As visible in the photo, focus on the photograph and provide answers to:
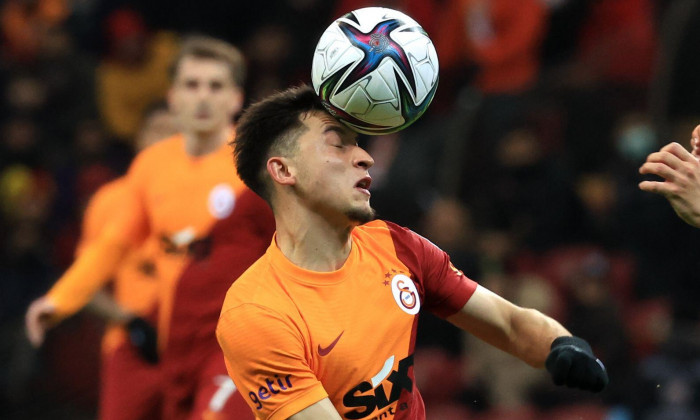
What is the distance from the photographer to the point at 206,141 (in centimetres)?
626

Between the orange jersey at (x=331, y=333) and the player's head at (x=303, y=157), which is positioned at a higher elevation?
the player's head at (x=303, y=157)

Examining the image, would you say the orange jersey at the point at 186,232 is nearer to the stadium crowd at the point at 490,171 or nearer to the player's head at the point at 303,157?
the player's head at the point at 303,157

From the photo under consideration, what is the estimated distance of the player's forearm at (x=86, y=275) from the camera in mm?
6160

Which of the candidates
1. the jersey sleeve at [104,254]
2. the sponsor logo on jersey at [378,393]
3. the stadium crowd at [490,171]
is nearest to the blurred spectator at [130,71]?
the stadium crowd at [490,171]

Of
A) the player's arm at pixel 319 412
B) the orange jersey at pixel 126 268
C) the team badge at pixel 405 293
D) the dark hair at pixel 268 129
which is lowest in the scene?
the orange jersey at pixel 126 268

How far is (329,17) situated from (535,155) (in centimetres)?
274

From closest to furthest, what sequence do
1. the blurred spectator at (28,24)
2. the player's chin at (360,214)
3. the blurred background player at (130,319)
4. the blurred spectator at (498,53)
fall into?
the player's chin at (360,214)
the blurred background player at (130,319)
the blurred spectator at (498,53)
the blurred spectator at (28,24)

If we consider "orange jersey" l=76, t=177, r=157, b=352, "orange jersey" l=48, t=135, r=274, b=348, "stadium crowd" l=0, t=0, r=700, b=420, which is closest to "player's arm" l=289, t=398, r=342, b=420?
"orange jersey" l=48, t=135, r=274, b=348

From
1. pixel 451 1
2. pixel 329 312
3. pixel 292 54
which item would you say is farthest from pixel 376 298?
pixel 292 54

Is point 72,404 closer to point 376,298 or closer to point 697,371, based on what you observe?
point 697,371

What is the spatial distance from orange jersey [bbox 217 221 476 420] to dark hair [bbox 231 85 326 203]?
30 cm

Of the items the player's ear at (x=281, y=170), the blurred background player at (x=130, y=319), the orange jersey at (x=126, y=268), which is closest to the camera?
the player's ear at (x=281, y=170)

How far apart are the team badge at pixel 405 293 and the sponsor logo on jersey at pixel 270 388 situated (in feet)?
1.64

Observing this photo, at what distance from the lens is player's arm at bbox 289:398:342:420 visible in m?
3.65
